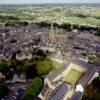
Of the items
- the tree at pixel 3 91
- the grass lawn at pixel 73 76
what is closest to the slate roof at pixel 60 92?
the grass lawn at pixel 73 76

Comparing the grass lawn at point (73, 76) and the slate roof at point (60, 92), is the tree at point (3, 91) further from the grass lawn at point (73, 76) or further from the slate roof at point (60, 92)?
the grass lawn at point (73, 76)

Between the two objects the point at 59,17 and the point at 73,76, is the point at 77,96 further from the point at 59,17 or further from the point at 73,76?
the point at 59,17

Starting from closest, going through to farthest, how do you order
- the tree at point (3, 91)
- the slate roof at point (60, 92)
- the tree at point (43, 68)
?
the slate roof at point (60, 92)
the tree at point (3, 91)
the tree at point (43, 68)

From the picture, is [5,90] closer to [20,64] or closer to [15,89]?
[15,89]

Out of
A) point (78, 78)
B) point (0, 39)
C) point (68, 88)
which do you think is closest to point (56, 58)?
point (78, 78)

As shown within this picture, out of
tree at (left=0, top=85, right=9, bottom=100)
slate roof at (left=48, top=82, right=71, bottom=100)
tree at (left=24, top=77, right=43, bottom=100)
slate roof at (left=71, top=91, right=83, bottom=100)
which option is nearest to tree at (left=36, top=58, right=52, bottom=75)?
tree at (left=24, top=77, right=43, bottom=100)

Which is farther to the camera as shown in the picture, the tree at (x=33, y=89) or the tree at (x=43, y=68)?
the tree at (x=43, y=68)

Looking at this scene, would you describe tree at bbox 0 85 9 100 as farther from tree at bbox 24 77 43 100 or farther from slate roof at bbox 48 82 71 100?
slate roof at bbox 48 82 71 100

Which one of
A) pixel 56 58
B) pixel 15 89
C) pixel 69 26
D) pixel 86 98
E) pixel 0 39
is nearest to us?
pixel 86 98
